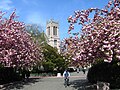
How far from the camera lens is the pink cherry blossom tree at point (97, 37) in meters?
17.1

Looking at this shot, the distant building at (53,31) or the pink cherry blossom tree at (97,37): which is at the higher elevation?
the distant building at (53,31)

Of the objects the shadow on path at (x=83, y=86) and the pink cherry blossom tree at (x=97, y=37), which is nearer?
the pink cherry blossom tree at (x=97, y=37)

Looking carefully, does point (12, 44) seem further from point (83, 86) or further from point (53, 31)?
point (53, 31)

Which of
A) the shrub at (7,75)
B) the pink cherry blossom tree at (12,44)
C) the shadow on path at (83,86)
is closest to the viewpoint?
the shadow on path at (83,86)

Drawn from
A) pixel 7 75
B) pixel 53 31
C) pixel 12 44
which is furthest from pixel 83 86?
pixel 53 31

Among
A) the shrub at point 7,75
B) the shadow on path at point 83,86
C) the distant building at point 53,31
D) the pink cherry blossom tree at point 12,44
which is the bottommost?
the shadow on path at point 83,86

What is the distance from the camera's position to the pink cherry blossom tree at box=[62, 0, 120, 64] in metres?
17.1

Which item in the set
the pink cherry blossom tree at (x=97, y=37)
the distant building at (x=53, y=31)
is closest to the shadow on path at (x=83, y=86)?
the pink cherry blossom tree at (x=97, y=37)

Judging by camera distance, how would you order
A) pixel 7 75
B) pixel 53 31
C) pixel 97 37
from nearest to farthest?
pixel 97 37 < pixel 7 75 < pixel 53 31

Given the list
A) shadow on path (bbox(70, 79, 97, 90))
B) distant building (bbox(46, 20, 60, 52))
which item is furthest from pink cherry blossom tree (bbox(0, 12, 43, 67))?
distant building (bbox(46, 20, 60, 52))

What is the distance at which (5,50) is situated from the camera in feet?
95.8

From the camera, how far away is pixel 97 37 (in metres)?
18.9

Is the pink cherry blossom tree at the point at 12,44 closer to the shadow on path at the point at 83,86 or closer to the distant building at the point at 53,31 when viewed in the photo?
the shadow on path at the point at 83,86

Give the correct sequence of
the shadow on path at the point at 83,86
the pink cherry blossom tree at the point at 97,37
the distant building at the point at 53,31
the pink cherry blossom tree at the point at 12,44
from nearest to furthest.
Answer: the pink cherry blossom tree at the point at 97,37, the shadow on path at the point at 83,86, the pink cherry blossom tree at the point at 12,44, the distant building at the point at 53,31
